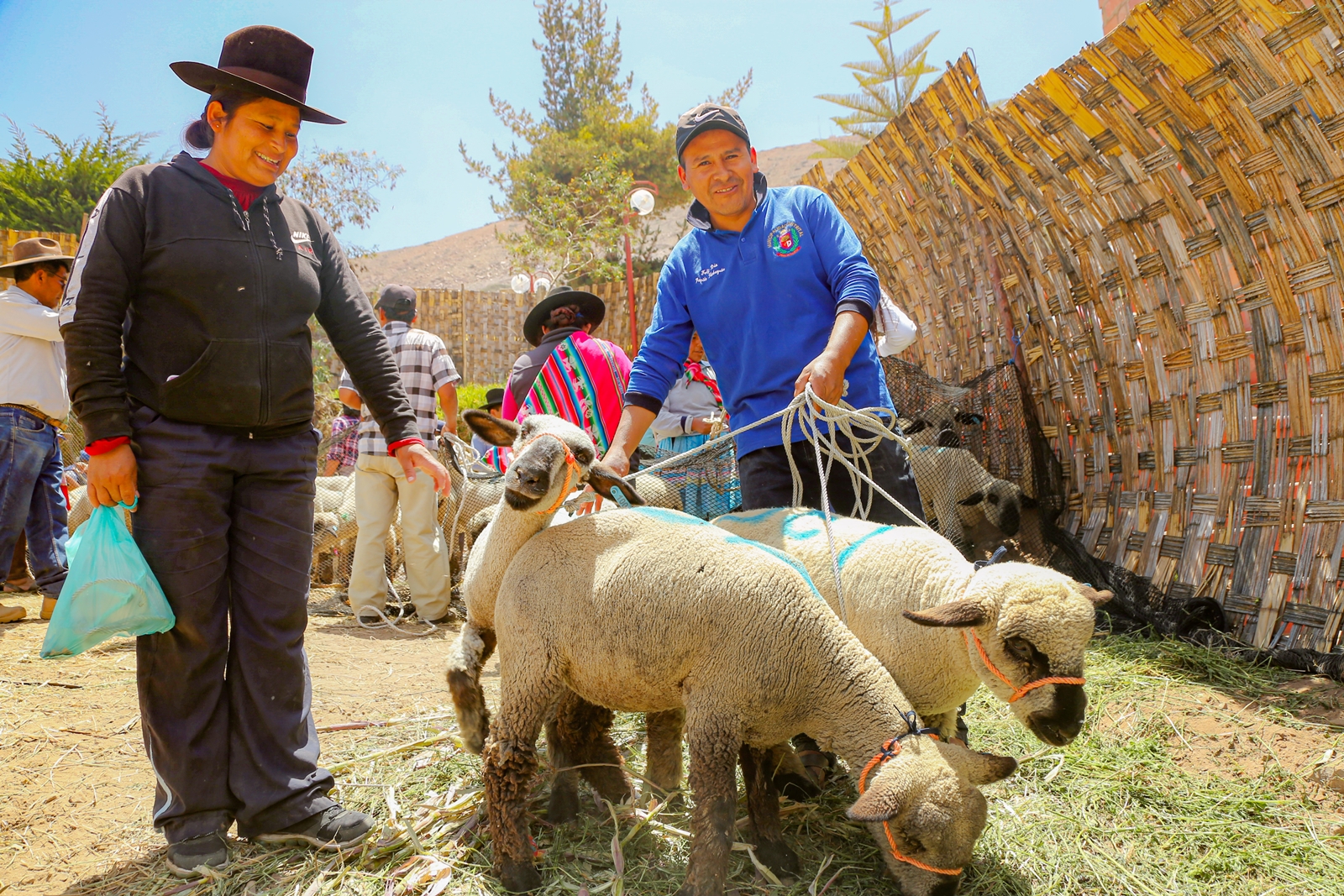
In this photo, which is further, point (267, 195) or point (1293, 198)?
point (1293, 198)

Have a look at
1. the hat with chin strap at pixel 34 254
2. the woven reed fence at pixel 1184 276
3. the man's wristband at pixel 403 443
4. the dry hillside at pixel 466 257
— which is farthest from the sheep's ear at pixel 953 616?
the dry hillside at pixel 466 257

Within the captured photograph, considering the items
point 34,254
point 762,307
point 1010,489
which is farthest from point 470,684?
point 34,254

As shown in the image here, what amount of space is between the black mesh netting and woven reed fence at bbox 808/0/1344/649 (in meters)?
0.15

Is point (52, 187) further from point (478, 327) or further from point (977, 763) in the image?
point (977, 763)

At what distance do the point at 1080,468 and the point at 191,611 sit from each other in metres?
5.83

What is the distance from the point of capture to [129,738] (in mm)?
4016

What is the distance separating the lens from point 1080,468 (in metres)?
6.20

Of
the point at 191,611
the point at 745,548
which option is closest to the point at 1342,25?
the point at 745,548

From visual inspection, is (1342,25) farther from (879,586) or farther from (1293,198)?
(879,586)

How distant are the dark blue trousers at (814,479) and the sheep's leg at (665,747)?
91cm

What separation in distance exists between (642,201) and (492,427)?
709 centimetres

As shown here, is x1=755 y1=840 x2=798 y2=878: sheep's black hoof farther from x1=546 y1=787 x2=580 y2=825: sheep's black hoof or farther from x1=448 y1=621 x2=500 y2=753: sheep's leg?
x1=448 y1=621 x2=500 y2=753: sheep's leg

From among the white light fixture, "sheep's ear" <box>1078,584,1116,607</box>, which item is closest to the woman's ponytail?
"sheep's ear" <box>1078,584,1116,607</box>

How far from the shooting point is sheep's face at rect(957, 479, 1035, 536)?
20.1ft
